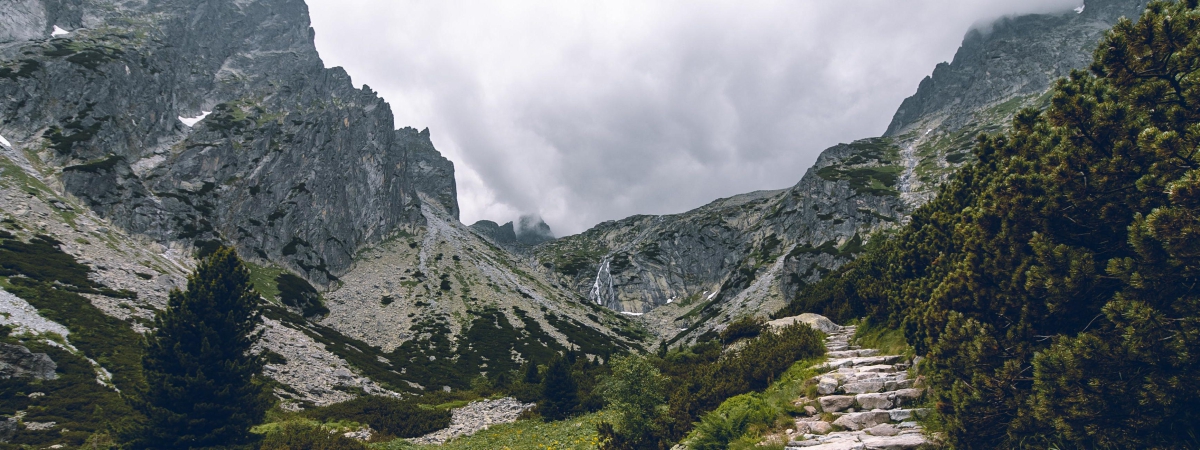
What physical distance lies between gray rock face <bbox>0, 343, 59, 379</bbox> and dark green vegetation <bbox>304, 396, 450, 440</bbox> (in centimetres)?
2010

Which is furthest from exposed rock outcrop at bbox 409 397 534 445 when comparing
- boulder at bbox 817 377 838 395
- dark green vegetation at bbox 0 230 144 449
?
boulder at bbox 817 377 838 395

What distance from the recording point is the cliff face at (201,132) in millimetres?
93188

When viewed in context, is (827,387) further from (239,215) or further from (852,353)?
(239,215)

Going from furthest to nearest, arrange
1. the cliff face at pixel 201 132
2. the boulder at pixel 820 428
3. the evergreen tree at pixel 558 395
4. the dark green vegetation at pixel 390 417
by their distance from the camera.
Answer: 1. the cliff face at pixel 201 132
2. the evergreen tree at pixel 558 395
3. the dark green vegetation at pixel 390 417
4. the boulder at pixel 820 428

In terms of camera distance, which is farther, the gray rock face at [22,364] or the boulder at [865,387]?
the gray rock face at [22,364]

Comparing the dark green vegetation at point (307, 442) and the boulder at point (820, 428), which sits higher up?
the boulder at point (820, 428)

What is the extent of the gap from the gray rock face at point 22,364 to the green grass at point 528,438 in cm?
3191

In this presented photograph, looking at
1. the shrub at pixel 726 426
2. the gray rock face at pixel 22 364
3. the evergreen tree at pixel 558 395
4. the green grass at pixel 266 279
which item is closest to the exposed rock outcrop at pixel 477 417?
the evergreen tree at pixel 558 395

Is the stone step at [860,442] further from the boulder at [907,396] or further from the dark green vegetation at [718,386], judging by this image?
the dark green vegetation at [718,386]

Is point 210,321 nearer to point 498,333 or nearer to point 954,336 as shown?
point 954,336

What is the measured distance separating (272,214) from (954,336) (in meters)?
149

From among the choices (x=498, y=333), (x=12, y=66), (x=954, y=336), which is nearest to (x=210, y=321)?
(x=954, y=336)

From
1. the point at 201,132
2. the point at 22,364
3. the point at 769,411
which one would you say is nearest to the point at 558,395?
the point at 769,411

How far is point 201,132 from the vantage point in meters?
125
